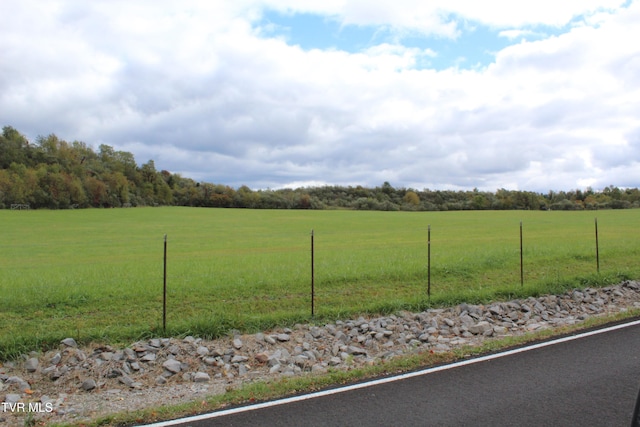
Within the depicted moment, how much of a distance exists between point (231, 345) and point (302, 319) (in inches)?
87.6

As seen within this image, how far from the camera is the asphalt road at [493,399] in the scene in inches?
209

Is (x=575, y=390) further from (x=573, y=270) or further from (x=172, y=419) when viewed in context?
(x=573, y=270)

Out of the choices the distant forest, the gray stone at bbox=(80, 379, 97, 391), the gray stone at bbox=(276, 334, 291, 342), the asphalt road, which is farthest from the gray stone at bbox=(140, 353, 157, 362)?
the distant forest

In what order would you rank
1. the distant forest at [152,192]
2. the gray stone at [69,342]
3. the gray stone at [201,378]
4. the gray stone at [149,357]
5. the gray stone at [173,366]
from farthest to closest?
the distant forest at [152,192], the gray stone at [69,342], the gray stone at [149,357], the gray stone at [173,366], the gray stone at [201,378]

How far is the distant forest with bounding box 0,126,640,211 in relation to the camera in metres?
84.2

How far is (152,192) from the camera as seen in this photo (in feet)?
360

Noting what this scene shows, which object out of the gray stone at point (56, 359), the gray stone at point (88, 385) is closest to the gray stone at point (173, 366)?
the gray stone at point (88, 385)

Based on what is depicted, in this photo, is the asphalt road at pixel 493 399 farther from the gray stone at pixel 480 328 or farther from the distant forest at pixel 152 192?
the distant forest at pixel 152 192

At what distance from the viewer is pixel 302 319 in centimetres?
1059

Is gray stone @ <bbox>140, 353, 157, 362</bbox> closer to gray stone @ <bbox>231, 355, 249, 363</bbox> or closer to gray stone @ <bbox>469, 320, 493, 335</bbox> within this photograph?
gray stone @ <bbox>231, 355, 249, 363</bbox>

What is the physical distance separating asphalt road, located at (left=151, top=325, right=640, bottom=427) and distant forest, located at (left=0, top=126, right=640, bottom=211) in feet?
288

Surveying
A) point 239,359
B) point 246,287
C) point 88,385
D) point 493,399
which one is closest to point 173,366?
point 239,359

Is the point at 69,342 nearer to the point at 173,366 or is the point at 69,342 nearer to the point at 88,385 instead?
the point at 88,385

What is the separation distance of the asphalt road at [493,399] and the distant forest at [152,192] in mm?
87774
